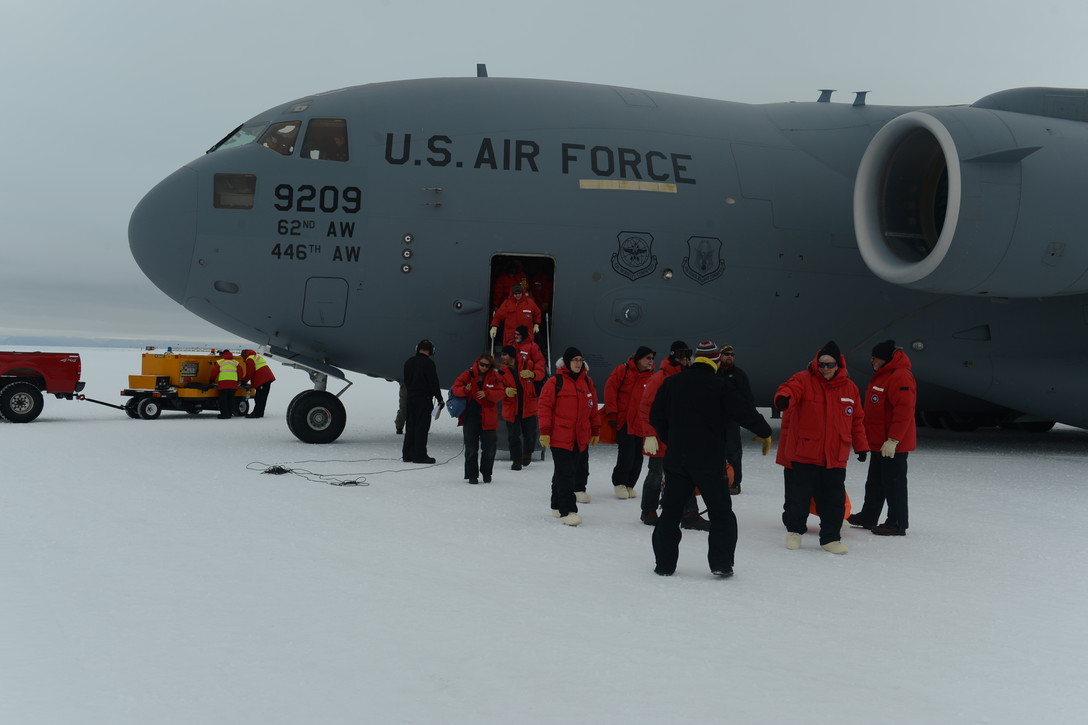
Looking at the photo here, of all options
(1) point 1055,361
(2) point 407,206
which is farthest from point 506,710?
(1) point 1055,361

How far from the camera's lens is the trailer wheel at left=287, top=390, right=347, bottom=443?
12.8 m

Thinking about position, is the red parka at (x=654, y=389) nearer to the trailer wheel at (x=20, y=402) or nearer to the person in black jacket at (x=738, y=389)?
the person in black jacket at (x=738, y=389)

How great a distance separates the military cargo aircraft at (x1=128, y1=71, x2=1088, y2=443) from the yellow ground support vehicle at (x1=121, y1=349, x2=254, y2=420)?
615 cm

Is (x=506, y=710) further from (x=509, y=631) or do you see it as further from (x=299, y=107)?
(x=299, y=107)

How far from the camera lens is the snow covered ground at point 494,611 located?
3.80 metres

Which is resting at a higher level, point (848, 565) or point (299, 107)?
point (299, 107)

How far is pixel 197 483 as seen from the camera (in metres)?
9.15

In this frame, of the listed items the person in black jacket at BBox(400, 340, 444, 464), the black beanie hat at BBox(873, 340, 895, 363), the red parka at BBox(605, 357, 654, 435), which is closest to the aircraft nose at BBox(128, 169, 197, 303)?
the person in black jacket at BBox(400, 340, 444, 464)

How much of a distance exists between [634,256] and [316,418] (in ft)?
17.3

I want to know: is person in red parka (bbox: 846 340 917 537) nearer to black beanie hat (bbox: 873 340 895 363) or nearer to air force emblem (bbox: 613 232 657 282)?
black beanie hat (bbox: 873 340 895 363)

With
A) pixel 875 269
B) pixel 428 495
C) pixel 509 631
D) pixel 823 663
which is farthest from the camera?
pixel 875 269

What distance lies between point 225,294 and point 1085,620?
425 inches

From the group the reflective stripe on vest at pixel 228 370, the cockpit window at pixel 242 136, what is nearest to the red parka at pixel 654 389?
the cockpit window at pixel 242 136

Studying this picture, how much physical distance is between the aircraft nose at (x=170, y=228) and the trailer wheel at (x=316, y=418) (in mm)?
2305
